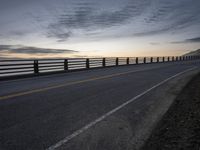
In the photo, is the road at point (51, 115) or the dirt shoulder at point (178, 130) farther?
the road at point (51, 115)

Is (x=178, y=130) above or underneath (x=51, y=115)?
underneath

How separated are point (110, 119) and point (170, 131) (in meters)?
1.53

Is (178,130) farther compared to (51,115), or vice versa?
(51,115)

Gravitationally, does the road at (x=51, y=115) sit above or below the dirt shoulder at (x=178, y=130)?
above

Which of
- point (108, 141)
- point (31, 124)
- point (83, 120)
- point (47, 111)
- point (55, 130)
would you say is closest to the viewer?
point (108, 141)

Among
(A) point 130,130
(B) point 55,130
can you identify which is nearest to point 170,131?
(A) point 130,130

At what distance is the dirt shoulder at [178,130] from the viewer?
403 centimetres

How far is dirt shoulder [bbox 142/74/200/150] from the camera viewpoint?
4.03 m

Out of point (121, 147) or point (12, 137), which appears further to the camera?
point (12, 137)

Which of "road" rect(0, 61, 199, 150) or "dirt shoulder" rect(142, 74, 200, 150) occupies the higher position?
"road" rect(0, 61, 199, 150)

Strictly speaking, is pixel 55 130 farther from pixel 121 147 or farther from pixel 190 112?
pixel 190 112

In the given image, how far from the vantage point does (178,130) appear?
4.86 m

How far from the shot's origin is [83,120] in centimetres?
542

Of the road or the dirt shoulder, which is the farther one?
the road
